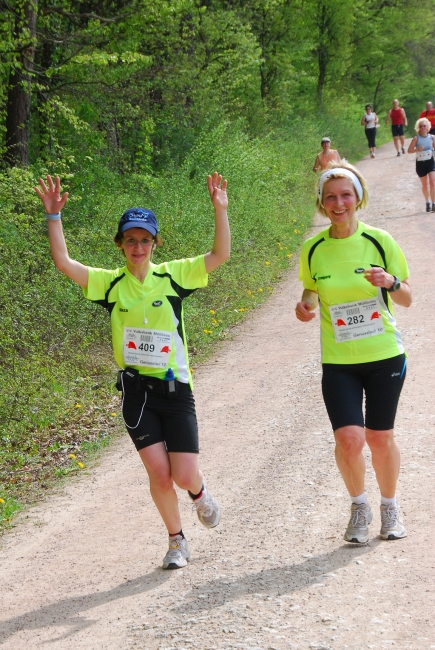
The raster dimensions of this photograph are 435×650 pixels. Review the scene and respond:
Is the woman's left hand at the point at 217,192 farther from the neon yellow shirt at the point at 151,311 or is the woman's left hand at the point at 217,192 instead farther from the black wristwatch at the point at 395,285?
the black wristwatch at the point at 395,285

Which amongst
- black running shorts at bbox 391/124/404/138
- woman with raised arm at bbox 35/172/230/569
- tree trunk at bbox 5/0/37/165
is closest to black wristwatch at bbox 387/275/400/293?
woman with raised arm at bbox 35/172/230/569

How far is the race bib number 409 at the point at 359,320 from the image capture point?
16.3ft

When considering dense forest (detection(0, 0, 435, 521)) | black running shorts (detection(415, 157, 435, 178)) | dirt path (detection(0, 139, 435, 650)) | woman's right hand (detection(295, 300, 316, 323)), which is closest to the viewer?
dirt path (detection(0, 139, 435, 650))

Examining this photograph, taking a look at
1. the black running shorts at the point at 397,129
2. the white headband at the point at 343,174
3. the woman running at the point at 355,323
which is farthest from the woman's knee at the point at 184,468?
the black running shorts at the point at 397,129

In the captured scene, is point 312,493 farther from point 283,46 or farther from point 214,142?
point 283,46

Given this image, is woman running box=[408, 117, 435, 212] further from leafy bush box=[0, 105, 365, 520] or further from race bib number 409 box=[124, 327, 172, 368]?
race bib number 409 box=[124, 327, 172, 368]

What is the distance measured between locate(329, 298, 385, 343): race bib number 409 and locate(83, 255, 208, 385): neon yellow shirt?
779 mm

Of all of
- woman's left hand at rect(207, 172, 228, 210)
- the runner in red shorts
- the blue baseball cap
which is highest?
the runner in red shorts

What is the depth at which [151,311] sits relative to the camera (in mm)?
5078

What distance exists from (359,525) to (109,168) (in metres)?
13.7

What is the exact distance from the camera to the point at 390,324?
5043mm

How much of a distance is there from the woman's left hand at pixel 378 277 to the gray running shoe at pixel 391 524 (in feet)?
4.37

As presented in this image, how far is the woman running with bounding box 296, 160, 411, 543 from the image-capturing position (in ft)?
16.4

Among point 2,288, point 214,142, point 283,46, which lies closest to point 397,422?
point 2,288
